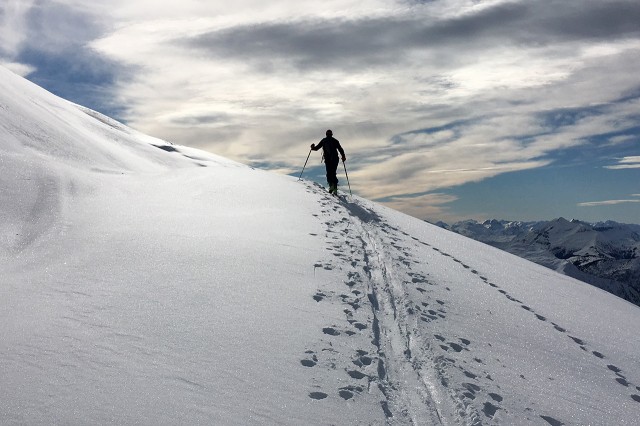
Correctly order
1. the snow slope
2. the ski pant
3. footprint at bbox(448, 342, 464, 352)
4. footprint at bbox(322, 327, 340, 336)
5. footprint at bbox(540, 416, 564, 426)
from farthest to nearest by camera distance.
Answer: the ski pant, footprint at bbox(448, 342, 464, 352), footprint at bbox(322, 327, 340, 336), footprint at bbox(540, 416, 564, 426), the snow slope

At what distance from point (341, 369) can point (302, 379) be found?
0.58 m

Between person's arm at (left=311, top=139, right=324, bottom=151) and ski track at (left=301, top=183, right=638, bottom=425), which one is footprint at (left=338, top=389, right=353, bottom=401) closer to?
ski track at (left=301, top=183, right=638, bottom=425)

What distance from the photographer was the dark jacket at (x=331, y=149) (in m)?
18.6

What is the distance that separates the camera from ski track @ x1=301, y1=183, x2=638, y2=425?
5.75 meters

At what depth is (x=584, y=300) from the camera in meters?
11.8

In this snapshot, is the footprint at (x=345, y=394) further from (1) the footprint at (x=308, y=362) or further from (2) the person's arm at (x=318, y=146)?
(2) the person's arm at (x=318, y=146)

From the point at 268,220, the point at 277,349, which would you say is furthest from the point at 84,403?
the point at 268,220

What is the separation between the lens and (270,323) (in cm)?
699

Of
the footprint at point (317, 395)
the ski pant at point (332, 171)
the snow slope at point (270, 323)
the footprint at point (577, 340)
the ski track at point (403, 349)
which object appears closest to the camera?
the snow slope at point (270, 323)

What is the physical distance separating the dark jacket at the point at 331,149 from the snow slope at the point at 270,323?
16.9ft

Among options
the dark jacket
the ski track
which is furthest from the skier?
the ski track

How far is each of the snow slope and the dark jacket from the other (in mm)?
5160

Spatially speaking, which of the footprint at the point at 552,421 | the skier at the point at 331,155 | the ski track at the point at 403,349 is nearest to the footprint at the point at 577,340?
the ski track at the point at 403,349

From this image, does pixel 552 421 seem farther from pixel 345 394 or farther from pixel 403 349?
pixel 345 394
